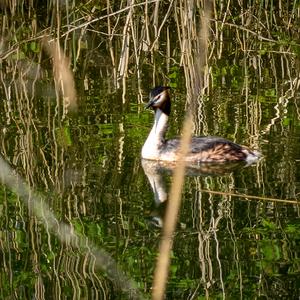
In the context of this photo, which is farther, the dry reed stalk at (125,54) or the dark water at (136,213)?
the dry reed stalk at (125,54)

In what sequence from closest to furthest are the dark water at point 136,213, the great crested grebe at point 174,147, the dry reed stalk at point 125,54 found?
the dark water at point 136,213 < the great crested grebe at point 174,147 < the dry reed stalk at point 125,54

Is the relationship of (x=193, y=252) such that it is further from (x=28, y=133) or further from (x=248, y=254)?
(x=28, y=133)

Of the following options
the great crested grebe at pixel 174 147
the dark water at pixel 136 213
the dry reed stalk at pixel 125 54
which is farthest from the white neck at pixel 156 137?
the dry reed stalk at pixel 125 54

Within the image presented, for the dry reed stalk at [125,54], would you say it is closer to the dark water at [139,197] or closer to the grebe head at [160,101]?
the dark water at [139,197]

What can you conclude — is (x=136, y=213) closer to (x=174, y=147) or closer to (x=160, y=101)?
(x=174, y=147)

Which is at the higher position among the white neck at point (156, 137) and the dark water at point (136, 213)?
the white neck at point (156, 137)

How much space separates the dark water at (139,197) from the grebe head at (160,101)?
0.96 feet

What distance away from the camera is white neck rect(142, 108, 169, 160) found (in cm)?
759

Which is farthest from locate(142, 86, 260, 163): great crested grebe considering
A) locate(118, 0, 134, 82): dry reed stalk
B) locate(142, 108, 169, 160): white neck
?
locate(118, 0, 134, 82): dry reed stalk

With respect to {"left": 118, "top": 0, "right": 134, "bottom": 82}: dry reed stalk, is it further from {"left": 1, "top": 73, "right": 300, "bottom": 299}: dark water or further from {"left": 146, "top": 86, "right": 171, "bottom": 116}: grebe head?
{"left": 146, "top": 86, "right": 171, "bottom": 116}: grebe head

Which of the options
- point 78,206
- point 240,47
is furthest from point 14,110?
point 240,47

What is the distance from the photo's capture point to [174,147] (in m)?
7.77

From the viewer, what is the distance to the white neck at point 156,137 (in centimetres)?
759

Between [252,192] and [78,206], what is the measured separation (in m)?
1.02
